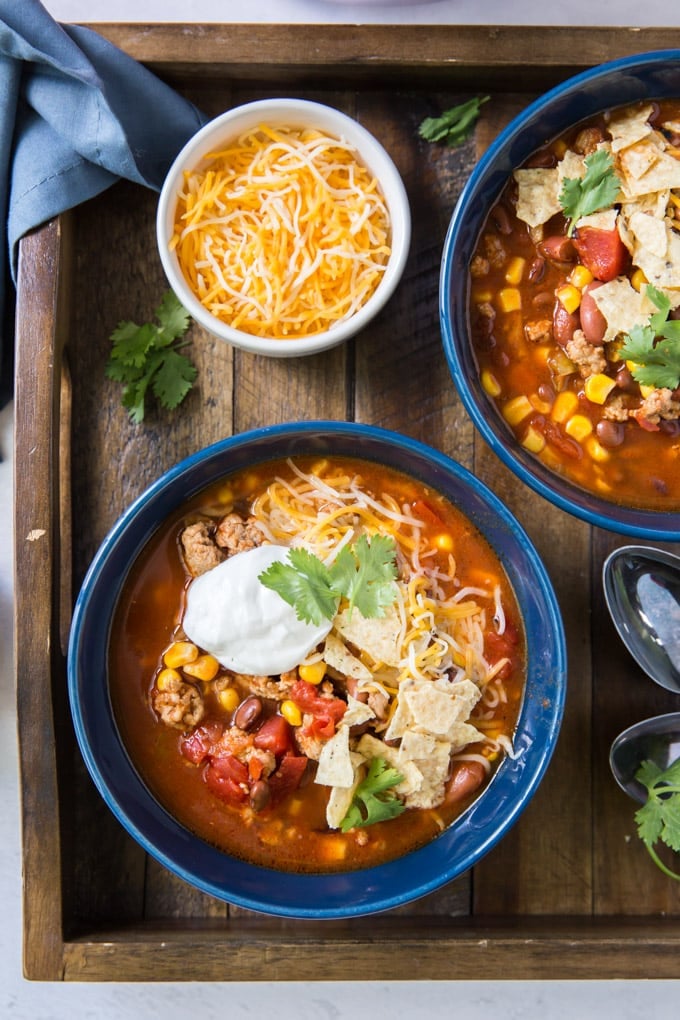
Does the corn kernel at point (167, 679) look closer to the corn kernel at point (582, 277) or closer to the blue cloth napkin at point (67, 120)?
the blue cloth napkin at point (67, 120)

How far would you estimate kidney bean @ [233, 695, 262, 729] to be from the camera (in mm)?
2787

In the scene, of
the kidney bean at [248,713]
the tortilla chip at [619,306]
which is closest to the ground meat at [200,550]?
the kidney bean at [248,713]

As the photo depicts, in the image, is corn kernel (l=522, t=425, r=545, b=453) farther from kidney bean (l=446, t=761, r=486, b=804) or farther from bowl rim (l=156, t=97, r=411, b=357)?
kidney bean (l=446, t=761, r=486, b=804)

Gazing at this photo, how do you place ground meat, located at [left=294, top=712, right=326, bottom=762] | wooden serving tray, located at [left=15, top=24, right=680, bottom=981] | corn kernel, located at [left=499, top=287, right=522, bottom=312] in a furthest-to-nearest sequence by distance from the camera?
wooden serving tray, located at [left=15, top=24, right=680, bottom=981] → corn kernel, located at [left=499, top=287, right=522, bottom=312] → ground meat, located at [left=294, top=712, right=326, bottom=762]

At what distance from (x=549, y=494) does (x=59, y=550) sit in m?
1.51

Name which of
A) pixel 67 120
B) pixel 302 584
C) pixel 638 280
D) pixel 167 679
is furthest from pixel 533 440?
pixel 67 120

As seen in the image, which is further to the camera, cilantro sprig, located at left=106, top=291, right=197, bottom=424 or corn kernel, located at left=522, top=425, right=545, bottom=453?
cilantro sprig, located at left=106, top=291, right=197, bottom=424

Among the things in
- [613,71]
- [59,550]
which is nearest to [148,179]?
[59,550]

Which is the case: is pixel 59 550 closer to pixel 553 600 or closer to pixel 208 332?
pixel 208 332

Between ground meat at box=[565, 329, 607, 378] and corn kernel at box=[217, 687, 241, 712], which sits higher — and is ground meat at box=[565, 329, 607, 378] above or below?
above

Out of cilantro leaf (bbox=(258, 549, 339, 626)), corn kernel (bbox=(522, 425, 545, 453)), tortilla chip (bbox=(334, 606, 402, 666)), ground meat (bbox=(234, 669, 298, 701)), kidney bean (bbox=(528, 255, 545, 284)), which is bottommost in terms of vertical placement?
ground meat (bbox=(234, 669, 298, 701))

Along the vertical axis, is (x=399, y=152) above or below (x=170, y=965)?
above

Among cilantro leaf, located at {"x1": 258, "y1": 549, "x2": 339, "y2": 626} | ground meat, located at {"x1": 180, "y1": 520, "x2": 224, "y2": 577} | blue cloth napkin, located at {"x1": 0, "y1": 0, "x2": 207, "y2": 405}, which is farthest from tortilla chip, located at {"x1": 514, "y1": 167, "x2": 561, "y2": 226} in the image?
ground meat, located at {"x1": 180, "y1": 520, "x2": 224, "y2": 577}

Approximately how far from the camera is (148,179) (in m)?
2.95
